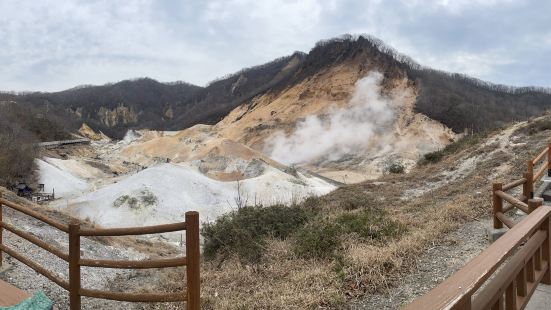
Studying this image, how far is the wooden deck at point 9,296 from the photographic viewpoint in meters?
3.29

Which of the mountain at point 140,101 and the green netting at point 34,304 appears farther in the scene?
the mountain at point 140,101

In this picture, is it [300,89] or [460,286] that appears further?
[300,89]

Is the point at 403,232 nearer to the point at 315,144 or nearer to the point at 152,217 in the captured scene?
the point at 152,217

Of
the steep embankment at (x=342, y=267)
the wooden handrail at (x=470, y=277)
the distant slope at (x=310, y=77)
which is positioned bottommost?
the steep embankment at (x=342, y=267)

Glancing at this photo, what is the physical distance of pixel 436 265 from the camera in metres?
6.18

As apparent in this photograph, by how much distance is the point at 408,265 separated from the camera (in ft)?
20.2

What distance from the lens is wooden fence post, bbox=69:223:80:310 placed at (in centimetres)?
401

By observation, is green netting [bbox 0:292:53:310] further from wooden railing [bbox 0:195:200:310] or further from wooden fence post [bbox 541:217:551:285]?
wooden fence post [bbox 541:217:551:285]

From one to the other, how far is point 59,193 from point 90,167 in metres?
15.4

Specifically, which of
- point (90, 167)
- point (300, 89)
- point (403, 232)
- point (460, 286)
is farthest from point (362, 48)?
point (460, 286)

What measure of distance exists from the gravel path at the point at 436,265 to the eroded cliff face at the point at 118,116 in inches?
6596

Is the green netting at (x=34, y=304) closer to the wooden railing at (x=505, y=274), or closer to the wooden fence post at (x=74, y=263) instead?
the wooden fence post at (x=74, y=263)

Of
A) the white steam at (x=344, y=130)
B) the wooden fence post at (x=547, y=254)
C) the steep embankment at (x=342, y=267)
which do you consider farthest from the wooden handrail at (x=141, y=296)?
the white steam at (x=344, y=130)

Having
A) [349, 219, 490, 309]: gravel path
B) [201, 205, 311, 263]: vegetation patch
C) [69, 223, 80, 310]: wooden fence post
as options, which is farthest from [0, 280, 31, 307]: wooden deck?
[201, 205, 311, 263]: vegetation patch
